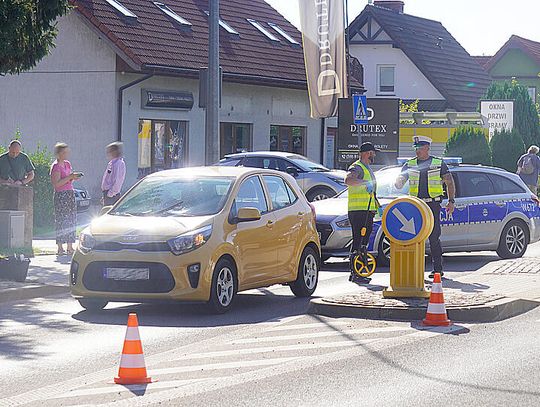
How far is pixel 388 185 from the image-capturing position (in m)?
19.0

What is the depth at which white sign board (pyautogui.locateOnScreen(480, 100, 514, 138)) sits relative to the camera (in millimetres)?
41219

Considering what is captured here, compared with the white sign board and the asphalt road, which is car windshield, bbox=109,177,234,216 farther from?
the white sign board

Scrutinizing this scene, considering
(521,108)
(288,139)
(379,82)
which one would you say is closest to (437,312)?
(288,139)

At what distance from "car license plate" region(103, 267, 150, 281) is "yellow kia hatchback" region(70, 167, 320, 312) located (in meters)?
0.01

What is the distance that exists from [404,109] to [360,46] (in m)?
7.30

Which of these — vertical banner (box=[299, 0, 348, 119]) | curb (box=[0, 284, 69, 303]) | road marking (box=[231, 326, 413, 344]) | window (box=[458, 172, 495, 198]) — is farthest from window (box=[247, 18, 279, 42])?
road marking (box=[231, 326, 413, 344])

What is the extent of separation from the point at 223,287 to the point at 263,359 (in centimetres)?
306

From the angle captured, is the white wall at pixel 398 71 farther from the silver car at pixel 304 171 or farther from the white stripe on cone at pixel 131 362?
the white stripe on cone at pixel 131 362

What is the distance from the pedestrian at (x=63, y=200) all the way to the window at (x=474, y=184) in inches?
239

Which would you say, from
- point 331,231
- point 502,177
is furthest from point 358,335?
point 502,177

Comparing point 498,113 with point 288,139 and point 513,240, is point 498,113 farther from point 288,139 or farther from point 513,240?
point 513,240

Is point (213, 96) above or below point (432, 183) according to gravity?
above

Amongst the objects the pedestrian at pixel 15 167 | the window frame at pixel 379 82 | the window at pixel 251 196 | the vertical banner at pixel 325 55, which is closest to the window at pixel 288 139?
the vertical banner at pixel 325 55

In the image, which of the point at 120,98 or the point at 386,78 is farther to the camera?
the point at 386,78
